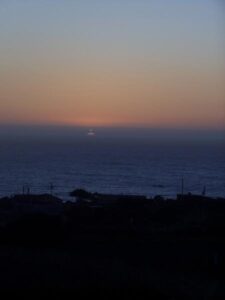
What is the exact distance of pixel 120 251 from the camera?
16.5 metres

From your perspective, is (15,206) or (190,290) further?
(15,206)

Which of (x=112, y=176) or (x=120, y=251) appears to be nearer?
(x=120, y=251)

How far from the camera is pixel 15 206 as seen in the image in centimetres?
3641

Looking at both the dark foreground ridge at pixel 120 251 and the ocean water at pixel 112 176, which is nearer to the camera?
the dark foreground ridge at pixel 120 251

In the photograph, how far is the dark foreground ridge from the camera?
1006 cm

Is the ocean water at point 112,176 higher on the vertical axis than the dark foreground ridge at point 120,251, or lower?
higher

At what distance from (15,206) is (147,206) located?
24.5ft

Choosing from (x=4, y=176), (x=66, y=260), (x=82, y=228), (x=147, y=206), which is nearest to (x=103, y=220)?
(x=82, y=228)

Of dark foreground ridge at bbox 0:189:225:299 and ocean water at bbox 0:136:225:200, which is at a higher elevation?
ocean water at bbox 0:136:225:200

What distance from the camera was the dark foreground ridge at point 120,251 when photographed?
396 inches

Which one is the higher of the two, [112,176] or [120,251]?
[112,176]

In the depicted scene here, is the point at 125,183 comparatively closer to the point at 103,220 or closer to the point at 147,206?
Answer: the point at 147,206

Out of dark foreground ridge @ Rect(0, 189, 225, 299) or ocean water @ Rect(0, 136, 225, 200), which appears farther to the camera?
ocean water @ Rect(0, 136, 225, 200)

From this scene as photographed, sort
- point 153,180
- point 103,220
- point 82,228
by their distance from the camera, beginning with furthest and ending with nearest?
point 153,180, point 103,220, point 82,228
